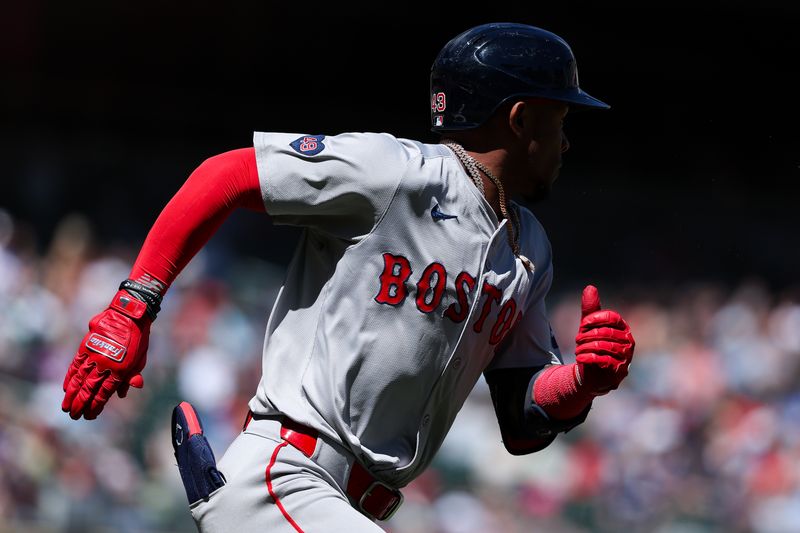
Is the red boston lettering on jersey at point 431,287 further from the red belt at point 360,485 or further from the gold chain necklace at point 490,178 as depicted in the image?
the red belt at point 360,485

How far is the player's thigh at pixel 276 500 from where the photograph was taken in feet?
8.04

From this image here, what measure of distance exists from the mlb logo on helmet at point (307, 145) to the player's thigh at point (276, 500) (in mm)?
666

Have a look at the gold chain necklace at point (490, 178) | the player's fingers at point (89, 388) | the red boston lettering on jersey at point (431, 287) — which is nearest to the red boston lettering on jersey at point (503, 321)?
the gold chain necklace at point (490, 178)

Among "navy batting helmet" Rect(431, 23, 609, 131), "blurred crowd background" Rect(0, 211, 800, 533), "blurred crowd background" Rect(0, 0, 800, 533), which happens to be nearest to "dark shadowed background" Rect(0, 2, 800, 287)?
"blurred crowd background" Rect(0, 0, 800, 533)

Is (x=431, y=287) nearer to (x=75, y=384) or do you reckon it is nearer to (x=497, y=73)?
(x=497, y=73)

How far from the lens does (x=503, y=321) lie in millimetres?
2809

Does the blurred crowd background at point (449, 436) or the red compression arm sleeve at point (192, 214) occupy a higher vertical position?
the red compression arm sleeve at point (192, 214)

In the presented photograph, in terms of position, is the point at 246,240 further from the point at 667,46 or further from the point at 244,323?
the point at 667,46

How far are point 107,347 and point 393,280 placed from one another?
0.65m

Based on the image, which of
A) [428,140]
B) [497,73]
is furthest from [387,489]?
[428,140]

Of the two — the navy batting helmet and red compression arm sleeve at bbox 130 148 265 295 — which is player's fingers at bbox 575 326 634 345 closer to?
the navy batting helmet

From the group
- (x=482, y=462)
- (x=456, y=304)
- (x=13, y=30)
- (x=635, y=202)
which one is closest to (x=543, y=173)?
(x=456, y=304)

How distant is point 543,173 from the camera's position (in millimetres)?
2865

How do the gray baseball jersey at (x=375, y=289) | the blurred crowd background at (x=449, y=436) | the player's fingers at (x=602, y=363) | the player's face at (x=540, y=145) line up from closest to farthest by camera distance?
1. the gray baseball jersey at (x=375, y=289)
2. the player's fingers at (x=602, y=363)
3. the player's face at (x=540, y=145)
4. the blurred crowd background at (x=449, y=436)
